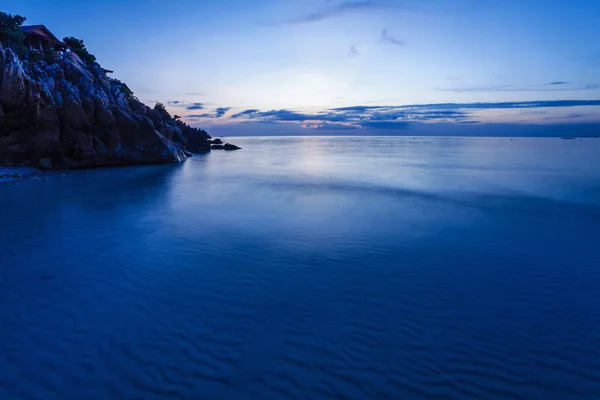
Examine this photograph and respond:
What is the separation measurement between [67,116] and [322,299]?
3798 cm

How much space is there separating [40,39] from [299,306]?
63.8m

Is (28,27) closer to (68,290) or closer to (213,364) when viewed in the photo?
(68,290)

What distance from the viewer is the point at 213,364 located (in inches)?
223

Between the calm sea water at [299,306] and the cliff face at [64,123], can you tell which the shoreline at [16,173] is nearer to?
the cliff face at [64,123]

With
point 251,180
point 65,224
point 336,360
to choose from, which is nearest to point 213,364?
point 336,360

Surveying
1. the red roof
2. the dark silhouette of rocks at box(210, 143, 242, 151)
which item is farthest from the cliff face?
the dark silhouette of rocks at box(210, 143, 242, 151)

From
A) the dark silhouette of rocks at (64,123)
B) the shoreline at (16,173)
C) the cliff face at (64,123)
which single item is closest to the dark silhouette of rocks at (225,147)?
the dark silhouette of rocks at (64,123)

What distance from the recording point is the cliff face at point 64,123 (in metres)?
31.2

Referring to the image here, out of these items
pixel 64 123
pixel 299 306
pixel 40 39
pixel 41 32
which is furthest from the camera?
pixel 40 39

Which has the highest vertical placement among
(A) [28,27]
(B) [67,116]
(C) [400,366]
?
(A) [28,27]

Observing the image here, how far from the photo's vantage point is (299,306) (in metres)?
7.69

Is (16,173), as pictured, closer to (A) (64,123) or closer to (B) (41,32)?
(A) (64,123)

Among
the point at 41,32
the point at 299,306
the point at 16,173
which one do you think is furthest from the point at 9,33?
the point at 299,306

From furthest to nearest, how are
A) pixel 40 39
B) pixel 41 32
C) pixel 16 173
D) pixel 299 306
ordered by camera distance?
pixel 40 39
pixel 41 32
pixel 16 173
pixel 299 306
